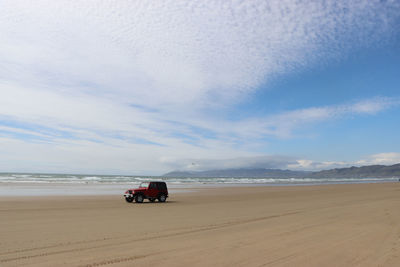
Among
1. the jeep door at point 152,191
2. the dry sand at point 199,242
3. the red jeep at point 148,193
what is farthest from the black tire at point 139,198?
the dry sand at point 199,242

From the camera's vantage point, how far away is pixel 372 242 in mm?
8688

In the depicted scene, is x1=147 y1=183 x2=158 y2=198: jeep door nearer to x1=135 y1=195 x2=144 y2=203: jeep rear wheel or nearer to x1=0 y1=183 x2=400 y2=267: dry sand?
x1=135 y1=195 x2=144 y2=203: jeep rear wheel

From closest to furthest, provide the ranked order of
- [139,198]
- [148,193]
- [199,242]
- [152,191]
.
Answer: [199,242] < [139,198] < [148,193] < [152,191]

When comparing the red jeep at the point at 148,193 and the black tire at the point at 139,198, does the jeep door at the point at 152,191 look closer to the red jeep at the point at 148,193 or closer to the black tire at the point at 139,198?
the red jeep at the point at 148,193

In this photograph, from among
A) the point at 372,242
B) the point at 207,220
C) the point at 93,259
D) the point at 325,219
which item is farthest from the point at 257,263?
the point at 325,219

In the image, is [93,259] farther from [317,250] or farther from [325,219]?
[325,219]

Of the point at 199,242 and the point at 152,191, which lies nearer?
the point at 199,242

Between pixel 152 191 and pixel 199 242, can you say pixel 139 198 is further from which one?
pixel 199 242

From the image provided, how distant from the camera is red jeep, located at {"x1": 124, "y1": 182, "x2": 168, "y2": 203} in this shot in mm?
23547

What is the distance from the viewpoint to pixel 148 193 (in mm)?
24344

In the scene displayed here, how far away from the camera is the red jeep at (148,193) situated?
23547 millimetres

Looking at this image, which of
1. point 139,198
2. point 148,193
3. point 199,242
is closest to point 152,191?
point 148,193

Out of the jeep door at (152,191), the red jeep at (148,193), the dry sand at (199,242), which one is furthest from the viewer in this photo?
the jeep door at (152,191)

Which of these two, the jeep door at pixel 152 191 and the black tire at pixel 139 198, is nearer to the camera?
the black tire at pixel 139 198
